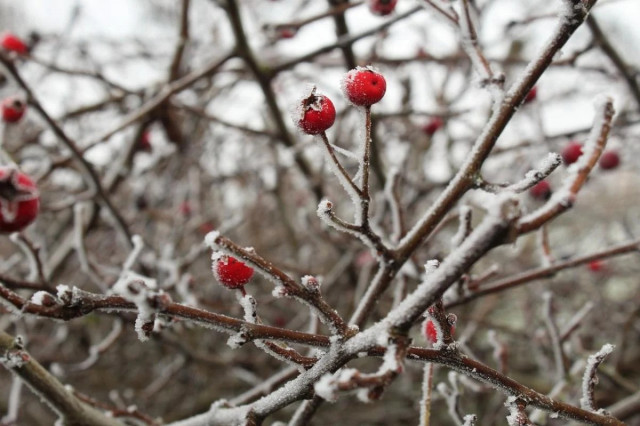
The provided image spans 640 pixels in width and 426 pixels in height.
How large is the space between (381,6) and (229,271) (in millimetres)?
1130

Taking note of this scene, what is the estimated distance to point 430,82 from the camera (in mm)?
3988

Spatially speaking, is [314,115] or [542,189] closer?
[314,115]

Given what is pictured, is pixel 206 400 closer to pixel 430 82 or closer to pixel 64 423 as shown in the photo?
pixel 430 82

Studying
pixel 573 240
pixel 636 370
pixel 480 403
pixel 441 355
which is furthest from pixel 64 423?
pixel 573 240

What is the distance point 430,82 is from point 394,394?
7.83 feet

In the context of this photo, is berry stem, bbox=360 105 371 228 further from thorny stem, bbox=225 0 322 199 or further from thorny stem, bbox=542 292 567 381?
thorny stem, bbox=225 0 322 199

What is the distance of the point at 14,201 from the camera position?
0.92 meters

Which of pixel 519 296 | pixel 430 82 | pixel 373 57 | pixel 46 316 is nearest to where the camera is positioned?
pixel 46 316

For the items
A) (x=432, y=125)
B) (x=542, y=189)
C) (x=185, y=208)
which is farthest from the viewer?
(x=185, y=208)

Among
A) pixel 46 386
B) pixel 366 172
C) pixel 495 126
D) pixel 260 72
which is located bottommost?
pixel 46 386

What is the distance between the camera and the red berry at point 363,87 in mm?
914

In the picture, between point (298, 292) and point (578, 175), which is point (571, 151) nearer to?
point (578, 175)

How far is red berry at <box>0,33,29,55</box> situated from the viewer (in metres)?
2.65

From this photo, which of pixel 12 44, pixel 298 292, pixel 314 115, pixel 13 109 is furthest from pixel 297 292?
pixel 12 44
